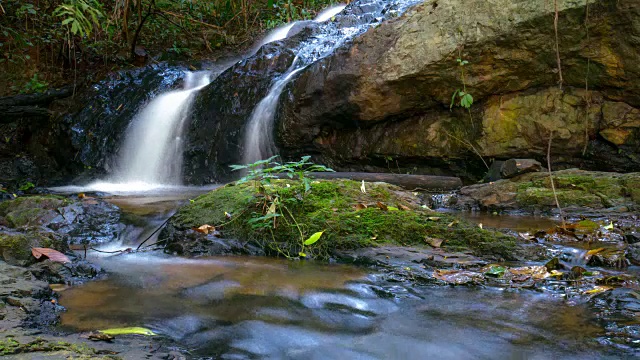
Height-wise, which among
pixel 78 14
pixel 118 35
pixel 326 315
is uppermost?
pixel 118 35

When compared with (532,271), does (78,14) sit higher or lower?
higher

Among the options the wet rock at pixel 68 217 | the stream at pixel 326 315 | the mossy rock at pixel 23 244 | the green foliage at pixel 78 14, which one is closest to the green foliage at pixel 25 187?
the green foliage at pixel 78 14

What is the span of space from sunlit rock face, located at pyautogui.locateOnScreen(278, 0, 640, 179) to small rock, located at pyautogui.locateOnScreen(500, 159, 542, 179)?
100 cm

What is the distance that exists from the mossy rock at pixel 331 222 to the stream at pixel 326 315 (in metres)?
0.49

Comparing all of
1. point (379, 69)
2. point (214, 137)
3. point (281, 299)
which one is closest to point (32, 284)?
point (281, 299)

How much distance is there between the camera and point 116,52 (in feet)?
38.5

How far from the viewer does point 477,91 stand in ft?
23.5

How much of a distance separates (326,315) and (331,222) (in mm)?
1333

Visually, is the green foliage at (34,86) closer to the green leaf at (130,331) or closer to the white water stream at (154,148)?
the white water stream at (154,148)

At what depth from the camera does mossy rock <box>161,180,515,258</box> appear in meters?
3.37

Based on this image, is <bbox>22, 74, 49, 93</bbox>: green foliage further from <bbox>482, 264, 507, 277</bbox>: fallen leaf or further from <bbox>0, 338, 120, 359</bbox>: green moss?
<bbox>482, 264, 507, 277</bbox>: fallen leaf

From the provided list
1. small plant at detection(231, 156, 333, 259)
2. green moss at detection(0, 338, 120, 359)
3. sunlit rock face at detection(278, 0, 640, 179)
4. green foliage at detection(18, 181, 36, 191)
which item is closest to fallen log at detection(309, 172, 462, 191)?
sunlit rock face at detection(278, 0, 640, 179)

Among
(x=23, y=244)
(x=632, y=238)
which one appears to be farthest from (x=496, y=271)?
(x=23, y=244)

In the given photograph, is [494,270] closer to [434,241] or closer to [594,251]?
[434,241]
